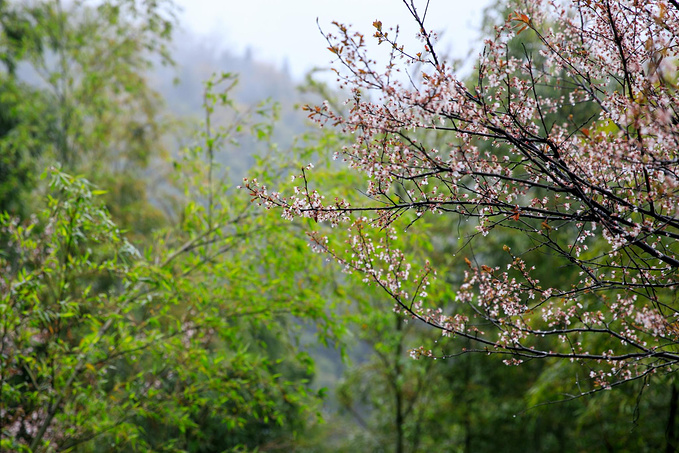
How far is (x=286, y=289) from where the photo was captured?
12.7ft

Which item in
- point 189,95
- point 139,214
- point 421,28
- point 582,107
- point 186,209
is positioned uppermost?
point 189,95

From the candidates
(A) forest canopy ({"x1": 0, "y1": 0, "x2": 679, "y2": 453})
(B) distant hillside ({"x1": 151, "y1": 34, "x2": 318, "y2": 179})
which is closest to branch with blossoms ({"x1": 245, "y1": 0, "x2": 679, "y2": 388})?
(A) forest canopy ({"x1": 0, "y1": 0, "x2": 679, "y2": 453})

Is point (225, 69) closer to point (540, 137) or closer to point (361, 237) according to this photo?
point (361, 237)

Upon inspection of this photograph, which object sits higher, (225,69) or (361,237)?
(225,69)

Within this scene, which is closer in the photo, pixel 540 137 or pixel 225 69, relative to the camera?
pixel 540 137

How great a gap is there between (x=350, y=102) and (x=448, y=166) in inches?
17.2

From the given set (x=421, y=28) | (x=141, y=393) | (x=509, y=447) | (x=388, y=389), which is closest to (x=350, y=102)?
(x=421, y=28)

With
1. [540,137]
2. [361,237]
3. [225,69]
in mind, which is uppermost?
[225,69]

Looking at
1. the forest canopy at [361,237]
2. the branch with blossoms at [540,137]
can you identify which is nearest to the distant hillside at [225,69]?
the forest canopy at [361,237]

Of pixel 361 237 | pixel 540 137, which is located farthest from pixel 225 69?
pixel 540 137

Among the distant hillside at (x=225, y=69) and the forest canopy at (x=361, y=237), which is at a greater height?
the distant hillside at (x=225, y=69)

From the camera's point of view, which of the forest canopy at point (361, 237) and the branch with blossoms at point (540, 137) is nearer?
the branch with blossoms at point (540, 137)

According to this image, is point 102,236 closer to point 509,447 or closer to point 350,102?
point 350,102

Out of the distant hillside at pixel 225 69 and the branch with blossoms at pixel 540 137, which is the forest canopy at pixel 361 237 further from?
the distant hillside at pixel 225 69
